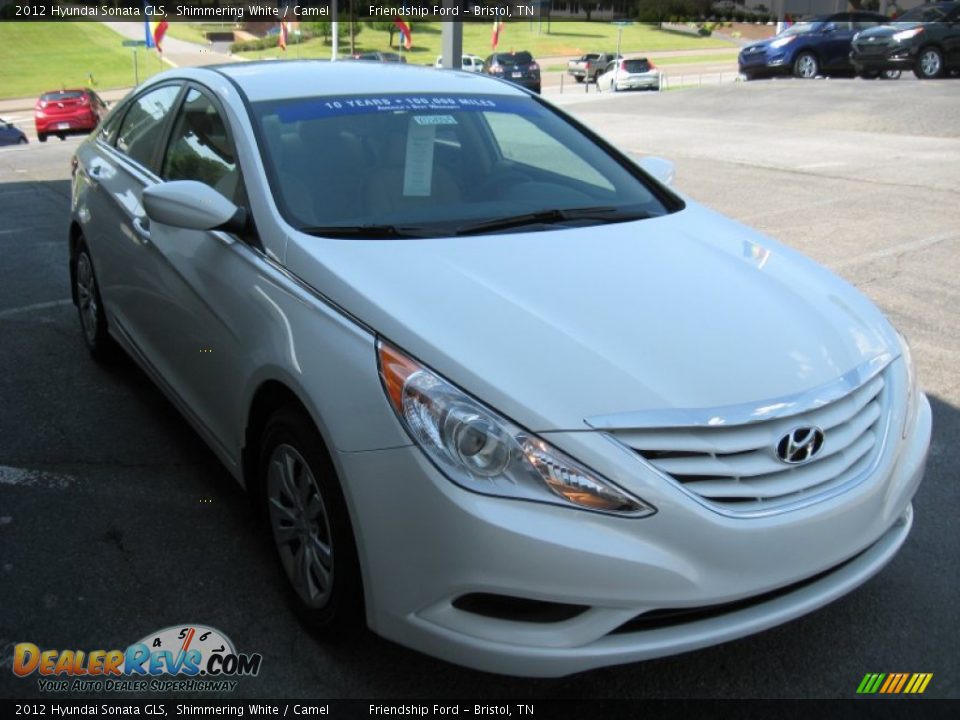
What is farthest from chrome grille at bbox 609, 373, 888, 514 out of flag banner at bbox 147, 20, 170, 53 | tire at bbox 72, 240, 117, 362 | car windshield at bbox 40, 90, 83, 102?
flag banner at bbox 147, 20, 170, 53

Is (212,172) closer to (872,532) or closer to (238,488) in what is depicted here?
(238,488)

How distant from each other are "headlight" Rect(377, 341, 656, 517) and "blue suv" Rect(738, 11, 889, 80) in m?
24.7

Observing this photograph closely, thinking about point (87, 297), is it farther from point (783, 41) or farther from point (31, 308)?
point (783, 41)

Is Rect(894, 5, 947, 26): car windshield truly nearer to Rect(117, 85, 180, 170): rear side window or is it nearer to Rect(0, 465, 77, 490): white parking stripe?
Rect(117, 85, 180, 170): rear side window

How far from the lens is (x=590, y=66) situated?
151 feet

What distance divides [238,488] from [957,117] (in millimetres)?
14762

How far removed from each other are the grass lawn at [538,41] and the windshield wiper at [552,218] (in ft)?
198

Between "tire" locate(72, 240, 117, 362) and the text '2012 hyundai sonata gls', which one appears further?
"tire" locate(72, 240, 117, 362)

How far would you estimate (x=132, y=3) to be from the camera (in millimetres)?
76375

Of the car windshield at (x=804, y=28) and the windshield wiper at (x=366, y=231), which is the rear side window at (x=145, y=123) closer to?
the windshield wiper at (x=366, y=231)

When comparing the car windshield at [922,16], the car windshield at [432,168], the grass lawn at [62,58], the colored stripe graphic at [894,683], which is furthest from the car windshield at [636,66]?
the colored stripe graphic at [894,683]

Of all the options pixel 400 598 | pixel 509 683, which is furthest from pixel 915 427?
pixel 400 598

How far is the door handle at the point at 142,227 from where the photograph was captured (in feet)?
13.0

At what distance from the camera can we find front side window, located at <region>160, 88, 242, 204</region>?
3.44m
